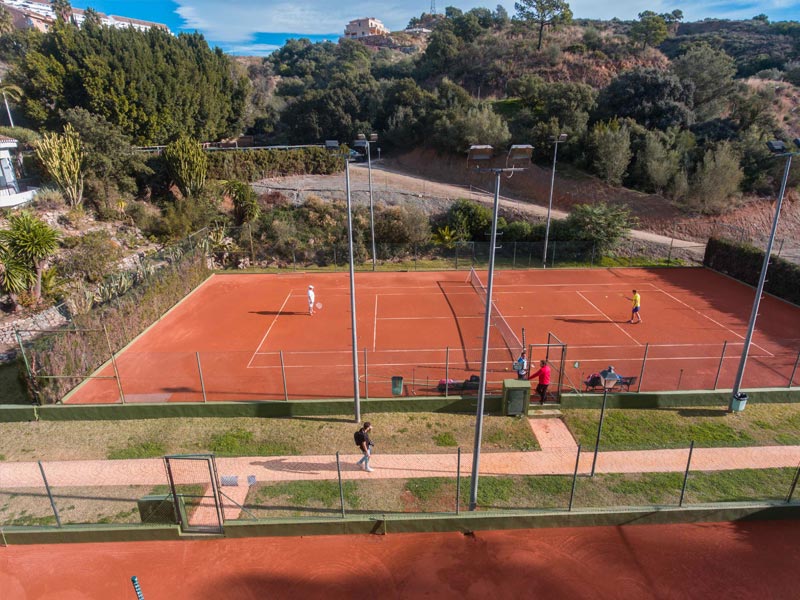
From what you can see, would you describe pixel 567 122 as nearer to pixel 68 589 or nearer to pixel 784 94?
pixel 784 94

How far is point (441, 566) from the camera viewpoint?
32.1ft

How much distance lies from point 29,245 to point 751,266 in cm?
3860

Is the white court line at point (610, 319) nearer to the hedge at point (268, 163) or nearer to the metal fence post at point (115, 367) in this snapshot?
the metal fence post at point (115, 367)

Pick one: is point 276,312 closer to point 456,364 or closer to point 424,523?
point 456,364

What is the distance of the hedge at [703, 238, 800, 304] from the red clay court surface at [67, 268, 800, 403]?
728 millimetres

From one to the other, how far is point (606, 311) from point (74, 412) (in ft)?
75.7

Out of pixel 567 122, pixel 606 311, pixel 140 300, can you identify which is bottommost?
pixel 606 311

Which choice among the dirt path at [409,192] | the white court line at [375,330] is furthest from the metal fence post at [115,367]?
the dirt path at [409,192]

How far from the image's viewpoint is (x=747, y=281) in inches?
1112

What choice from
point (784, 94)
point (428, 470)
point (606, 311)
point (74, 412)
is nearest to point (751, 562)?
point (428, 470)

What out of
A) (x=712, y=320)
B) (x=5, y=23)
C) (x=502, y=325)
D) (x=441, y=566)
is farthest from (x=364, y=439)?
(x=5, y=23)

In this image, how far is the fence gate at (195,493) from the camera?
33.5 ft

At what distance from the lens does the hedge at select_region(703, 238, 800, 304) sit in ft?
81.8

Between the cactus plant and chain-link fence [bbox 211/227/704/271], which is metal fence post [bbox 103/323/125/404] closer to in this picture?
chain-link fence [bbox 211/227/704/271]
